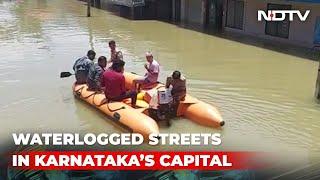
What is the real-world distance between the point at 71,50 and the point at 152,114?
11090mm

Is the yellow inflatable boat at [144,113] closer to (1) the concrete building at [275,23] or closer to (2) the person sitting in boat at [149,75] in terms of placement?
(2) the person sitting in boat at [149,75]

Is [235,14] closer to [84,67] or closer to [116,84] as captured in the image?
[84,67]

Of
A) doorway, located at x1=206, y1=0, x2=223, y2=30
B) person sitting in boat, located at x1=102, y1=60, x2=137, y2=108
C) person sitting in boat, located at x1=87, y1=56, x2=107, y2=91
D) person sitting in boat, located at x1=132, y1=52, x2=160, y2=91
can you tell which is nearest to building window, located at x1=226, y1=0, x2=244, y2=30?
doorway, located at x1=206, y1=0, x2=223, y2=30

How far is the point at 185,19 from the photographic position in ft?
109

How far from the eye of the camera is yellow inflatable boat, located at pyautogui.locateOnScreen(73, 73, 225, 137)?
972cm

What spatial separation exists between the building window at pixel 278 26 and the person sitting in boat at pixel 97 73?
13.6 meters

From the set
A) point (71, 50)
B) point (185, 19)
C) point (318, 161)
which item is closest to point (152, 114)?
point (318, 161)

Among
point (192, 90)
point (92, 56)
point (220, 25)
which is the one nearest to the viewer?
point (92, 56)

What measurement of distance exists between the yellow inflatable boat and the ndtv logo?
1305 centimetres

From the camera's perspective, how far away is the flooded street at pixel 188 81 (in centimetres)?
1057

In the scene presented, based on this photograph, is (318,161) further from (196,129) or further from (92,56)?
(92,56)

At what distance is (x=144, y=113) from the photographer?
34.2 feet

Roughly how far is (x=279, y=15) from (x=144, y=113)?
15.5 meters

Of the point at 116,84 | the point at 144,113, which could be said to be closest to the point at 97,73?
the point at 116,84
